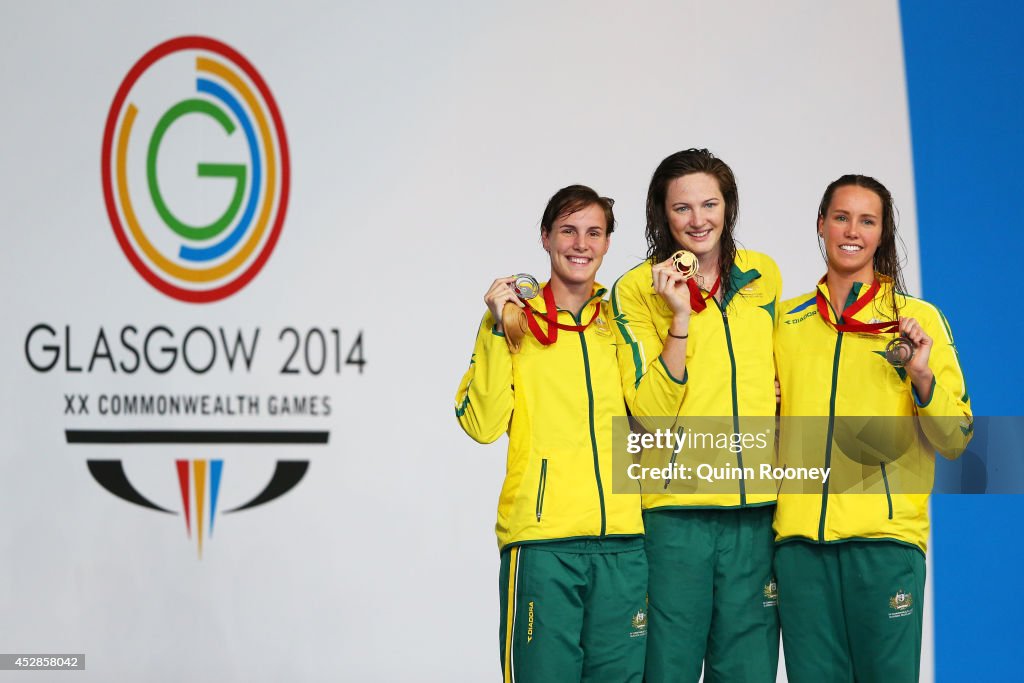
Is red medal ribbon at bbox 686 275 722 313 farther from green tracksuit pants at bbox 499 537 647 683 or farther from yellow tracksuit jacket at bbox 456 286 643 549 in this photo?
green tracksuit pants at bbox 499 537 647 683

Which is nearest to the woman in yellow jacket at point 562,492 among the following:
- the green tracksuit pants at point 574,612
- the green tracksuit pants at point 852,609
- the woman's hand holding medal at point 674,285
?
the green tracksuit pants at point 574,612

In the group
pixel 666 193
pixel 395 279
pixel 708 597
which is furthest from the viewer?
pixel 395 279

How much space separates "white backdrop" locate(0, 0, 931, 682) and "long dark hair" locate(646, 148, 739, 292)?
1.19 metres

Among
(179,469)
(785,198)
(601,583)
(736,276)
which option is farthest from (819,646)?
(179,469)

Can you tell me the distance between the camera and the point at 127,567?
13.3 feet

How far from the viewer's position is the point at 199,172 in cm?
409

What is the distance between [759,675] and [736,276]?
1012 mm

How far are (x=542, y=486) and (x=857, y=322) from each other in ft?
2.93

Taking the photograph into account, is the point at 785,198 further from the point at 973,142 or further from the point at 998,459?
the point at 998,459

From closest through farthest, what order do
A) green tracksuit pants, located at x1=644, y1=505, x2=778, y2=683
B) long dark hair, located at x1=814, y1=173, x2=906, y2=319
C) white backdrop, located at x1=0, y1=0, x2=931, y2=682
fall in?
green tracksuit pants, located at x1=644, y1=505, x2=778, y2=683, long dark hair, located at x1=814, y1=173, x2=906, y2=319, white backdrop, located at x1=0, y1=0, x2=931, y2=682

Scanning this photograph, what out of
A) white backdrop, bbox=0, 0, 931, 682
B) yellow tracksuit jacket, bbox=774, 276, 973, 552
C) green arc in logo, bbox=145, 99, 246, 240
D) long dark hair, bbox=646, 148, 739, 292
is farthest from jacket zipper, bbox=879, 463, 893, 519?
green arc in logo, bbox=145, 99, 246, 240

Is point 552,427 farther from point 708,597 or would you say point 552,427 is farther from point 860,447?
point 860,447

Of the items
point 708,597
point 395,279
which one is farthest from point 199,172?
point 708,597

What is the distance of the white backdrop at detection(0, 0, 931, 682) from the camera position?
402 centimetres
